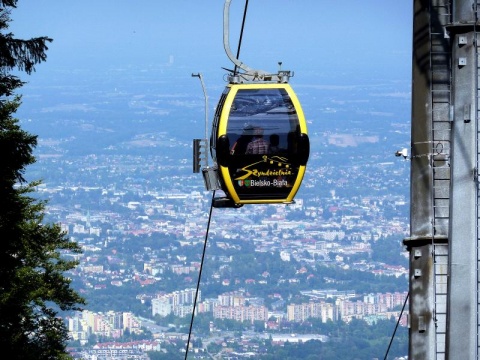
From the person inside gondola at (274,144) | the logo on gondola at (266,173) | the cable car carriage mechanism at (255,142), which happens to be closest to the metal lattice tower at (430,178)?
the cable car carriage mechanism at (255,142)

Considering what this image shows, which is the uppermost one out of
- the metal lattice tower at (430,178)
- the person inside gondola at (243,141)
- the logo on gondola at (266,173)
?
the person inside gondola at (243,141)

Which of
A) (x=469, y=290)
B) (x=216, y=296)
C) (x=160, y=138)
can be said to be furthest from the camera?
(x=160, y=138)

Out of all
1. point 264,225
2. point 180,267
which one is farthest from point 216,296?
point 264,225

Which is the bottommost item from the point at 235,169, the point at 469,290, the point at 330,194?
the point at 469,290

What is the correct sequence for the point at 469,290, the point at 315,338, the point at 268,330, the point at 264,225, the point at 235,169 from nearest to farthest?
the point at 469,290
the point at 235,169
the point at 315,338
the point at 268,330
the point at 264,225

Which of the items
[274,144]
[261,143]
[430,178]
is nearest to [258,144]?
[261,143]

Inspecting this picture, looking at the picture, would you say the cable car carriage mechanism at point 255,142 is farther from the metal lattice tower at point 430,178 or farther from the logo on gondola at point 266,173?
the metal lattice tower at point 430,178

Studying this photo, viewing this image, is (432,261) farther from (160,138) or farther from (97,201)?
(160,138)
